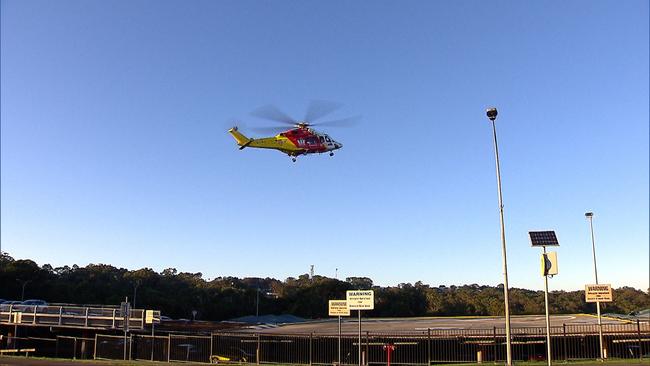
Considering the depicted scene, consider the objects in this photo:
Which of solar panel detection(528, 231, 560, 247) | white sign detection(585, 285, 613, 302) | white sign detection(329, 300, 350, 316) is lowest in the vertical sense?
white sign detection(329, 300, 350, 316)

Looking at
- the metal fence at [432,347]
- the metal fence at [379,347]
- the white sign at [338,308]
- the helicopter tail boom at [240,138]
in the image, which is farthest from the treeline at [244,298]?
the white sign at [338,308]

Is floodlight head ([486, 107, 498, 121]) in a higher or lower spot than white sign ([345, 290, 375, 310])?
higher

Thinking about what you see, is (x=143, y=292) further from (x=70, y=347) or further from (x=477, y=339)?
(x=477, y=339)

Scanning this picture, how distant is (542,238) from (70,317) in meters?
38.0

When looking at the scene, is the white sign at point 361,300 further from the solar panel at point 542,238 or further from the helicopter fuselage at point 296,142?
the helicopter fuselage at point 296,142

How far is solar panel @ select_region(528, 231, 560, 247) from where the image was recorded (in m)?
19.1

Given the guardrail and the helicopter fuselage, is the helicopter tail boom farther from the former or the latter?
the guardrail

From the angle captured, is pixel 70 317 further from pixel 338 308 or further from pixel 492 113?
pixel 492 113

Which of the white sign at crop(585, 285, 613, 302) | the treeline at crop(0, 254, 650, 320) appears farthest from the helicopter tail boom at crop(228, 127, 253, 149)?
the treeline at crop(0, 254, 650, 320)

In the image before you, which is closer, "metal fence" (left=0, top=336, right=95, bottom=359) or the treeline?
"metal fence" (left=0, top=336, right=95, bottom=359)

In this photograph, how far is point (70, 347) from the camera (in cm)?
4744

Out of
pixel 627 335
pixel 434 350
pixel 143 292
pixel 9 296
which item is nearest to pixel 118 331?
pixel 434 350

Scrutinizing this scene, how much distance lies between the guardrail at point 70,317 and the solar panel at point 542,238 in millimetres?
28878

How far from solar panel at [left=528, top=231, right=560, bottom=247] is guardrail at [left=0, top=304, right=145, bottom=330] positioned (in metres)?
28.9
